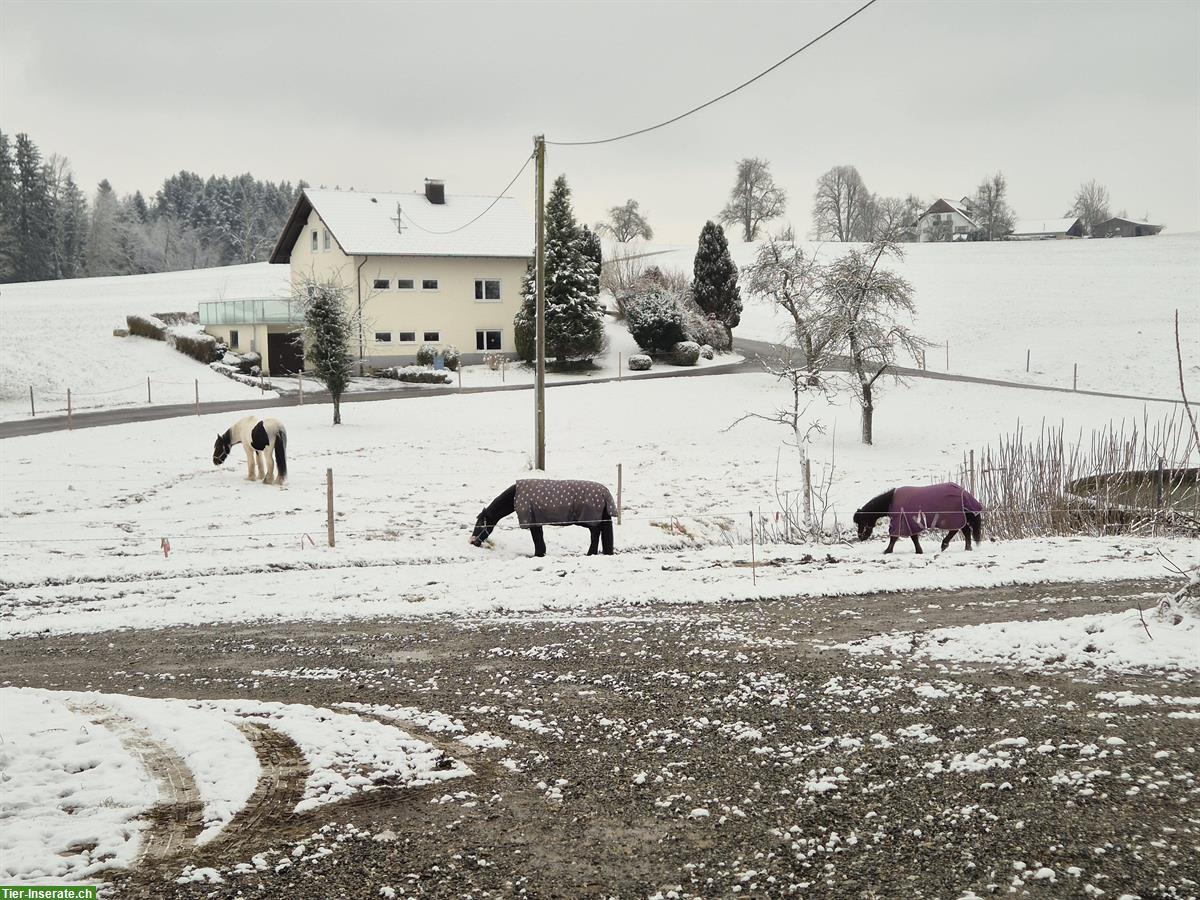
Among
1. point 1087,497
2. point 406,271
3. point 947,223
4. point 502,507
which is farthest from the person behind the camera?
point 947,223

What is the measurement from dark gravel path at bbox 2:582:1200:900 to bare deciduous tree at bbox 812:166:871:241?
93.9 m

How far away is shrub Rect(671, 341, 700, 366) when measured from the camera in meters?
46.2

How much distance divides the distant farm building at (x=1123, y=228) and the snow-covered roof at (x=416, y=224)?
8733 centimetres

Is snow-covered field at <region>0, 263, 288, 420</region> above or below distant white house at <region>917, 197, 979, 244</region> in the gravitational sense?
below

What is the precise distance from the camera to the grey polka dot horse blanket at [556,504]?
45.9 feet

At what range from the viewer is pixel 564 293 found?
4409 centimetres

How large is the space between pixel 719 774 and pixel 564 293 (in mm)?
39635

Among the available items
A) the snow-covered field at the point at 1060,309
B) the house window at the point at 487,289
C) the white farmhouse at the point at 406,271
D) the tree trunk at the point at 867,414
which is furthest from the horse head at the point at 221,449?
the snow-covered field at the point at 1060,309

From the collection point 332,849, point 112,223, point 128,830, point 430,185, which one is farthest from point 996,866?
point 112,223

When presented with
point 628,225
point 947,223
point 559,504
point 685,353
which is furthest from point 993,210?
point 559,504

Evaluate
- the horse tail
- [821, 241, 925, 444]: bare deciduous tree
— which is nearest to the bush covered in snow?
[821, 241, 925, 444]: bare deciduous tree

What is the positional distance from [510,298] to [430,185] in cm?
767

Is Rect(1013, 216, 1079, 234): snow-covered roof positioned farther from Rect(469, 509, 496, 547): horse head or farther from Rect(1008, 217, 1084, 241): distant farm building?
Rect(469, 509, 496, 547): horse head

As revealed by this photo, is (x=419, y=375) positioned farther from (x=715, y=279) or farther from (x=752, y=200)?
(x=752, y=200)
